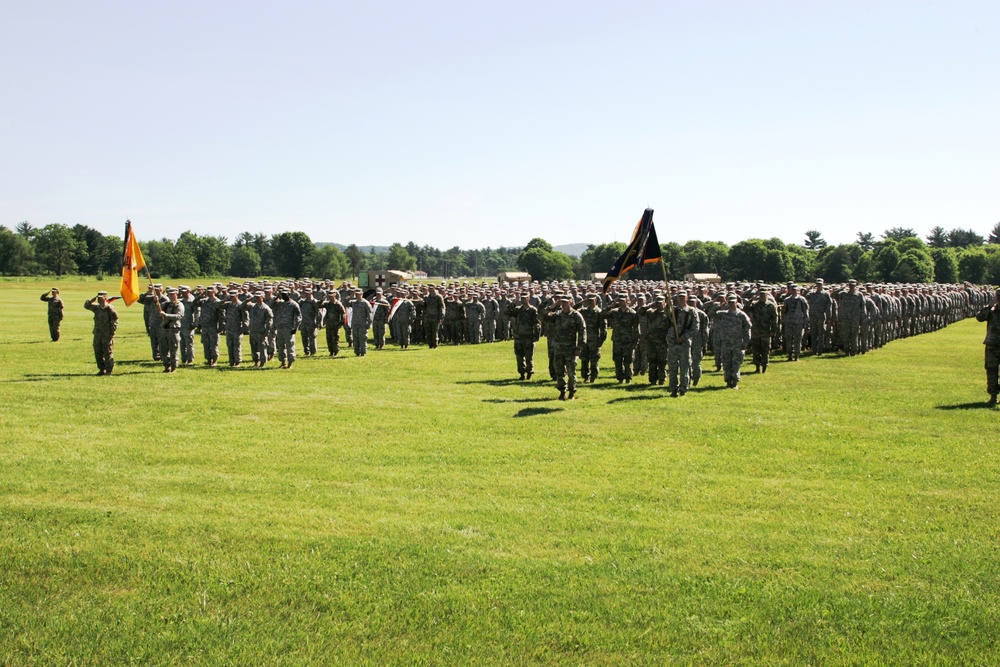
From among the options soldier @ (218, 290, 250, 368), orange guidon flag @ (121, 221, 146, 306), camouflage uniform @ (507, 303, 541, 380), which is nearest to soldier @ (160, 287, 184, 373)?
orange guidon flag @ (121, 221, 146, 306)

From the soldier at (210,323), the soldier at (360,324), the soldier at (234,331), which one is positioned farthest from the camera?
the soldier at (360,324)

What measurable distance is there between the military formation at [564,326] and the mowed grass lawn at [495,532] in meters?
2.47

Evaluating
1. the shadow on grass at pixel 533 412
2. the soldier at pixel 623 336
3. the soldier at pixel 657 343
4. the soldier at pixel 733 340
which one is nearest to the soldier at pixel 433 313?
the soldier at pixel 623 336

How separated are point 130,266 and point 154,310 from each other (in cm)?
212

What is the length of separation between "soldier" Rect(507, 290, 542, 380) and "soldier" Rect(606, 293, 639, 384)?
6.61ft

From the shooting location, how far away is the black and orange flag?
18.3 m

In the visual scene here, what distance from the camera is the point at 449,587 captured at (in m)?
7.45

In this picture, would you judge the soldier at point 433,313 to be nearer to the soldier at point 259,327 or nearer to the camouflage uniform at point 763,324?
the soldier at point 259,327

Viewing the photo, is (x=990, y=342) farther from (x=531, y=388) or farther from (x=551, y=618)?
(x=551, y=618)

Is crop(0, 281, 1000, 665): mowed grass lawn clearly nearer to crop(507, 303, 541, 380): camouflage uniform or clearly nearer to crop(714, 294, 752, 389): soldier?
crop(714, 294, 752, 389): soldier

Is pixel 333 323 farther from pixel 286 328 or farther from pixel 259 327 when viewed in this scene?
pixel 259 327

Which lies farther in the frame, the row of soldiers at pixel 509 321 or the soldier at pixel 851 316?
the soldier at pixel 851 316

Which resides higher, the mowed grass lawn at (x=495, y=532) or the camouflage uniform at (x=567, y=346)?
the camouflage uniform at (x=567, y=346)

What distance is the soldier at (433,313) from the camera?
30969 millimetres
